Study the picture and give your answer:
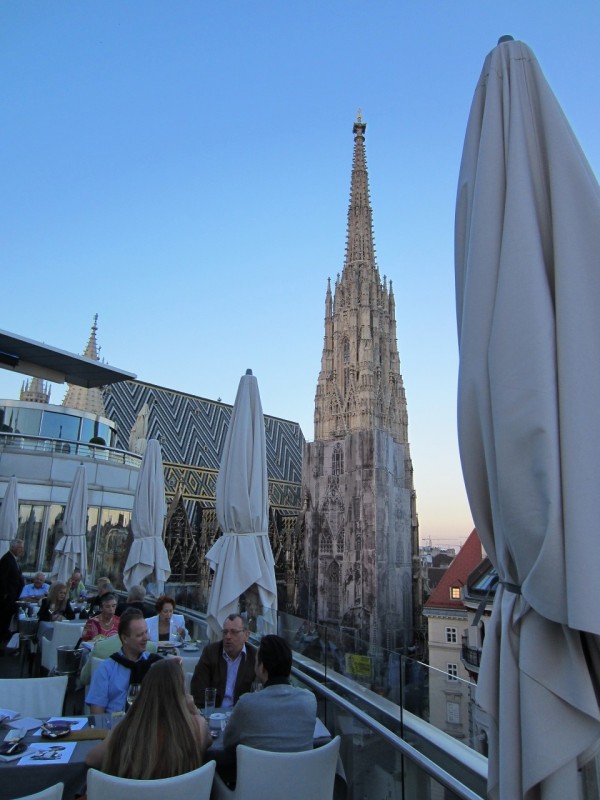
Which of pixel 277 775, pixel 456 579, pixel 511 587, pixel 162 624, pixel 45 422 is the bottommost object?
pixel 456 579

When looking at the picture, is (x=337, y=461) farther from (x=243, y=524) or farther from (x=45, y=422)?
(x=243, y=524)

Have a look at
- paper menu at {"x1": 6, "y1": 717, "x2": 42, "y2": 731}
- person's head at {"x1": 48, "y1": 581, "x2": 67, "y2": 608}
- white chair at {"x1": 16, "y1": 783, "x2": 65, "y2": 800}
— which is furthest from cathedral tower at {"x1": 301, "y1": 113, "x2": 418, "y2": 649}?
white chair at {"x1": 16, "y1": 783, "x2": 65, "y2": 800}

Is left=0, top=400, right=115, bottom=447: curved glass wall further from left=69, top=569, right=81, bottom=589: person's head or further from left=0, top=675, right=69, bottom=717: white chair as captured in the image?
left=0, top=675, right=69, bottom=717: white chair

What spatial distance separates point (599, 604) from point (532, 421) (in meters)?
0.49

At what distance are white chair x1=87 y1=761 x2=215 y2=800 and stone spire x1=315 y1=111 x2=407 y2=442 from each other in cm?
3400

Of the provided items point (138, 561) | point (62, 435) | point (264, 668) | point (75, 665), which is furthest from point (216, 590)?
point (62, 435)

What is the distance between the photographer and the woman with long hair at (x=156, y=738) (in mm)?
2354

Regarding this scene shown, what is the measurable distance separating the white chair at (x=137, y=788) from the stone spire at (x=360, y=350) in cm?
3400

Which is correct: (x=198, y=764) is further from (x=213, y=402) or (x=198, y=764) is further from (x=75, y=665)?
(x=213, y=402)

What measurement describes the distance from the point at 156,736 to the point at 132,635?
1.64 metres

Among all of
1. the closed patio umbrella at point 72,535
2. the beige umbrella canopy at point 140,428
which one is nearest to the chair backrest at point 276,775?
the closed patio umbrella at point 72,535

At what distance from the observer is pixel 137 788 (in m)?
2.17

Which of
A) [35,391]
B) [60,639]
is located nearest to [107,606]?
[60,639]

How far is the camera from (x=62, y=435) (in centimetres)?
1792
